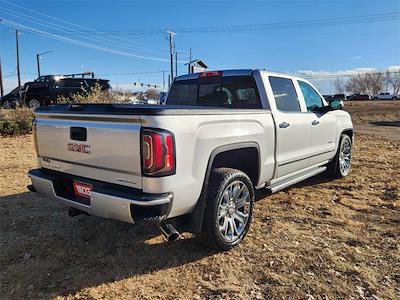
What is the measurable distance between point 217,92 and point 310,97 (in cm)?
167

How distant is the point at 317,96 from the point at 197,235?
3.62 m

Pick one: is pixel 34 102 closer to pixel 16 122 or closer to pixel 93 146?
pixel 16 122

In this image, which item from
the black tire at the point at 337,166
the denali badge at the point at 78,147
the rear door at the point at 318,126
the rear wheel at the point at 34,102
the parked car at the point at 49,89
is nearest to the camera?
the denali badge at the point at 78,147

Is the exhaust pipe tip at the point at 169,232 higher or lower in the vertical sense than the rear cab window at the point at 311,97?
lower

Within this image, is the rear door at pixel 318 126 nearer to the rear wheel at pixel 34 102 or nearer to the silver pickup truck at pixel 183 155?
the silver pickup truck at pixel 183 155

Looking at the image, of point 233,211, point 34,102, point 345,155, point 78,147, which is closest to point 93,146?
point 78,147

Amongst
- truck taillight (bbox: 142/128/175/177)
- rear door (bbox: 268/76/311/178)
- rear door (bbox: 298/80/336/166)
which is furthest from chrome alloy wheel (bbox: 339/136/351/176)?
truck taillight (bbox: 142/128/175/177)

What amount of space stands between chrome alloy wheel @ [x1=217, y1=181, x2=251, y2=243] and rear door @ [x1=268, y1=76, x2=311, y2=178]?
2.66 ft

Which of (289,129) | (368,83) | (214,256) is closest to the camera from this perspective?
(214,256)

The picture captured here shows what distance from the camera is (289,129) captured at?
4.71 meters

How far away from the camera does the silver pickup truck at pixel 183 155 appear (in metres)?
3.00

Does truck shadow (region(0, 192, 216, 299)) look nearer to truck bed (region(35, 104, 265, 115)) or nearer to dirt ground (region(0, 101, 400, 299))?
dirt ground (region(0, 101, 400, 299))

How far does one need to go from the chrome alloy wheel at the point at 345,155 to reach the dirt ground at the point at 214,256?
4.16 ft

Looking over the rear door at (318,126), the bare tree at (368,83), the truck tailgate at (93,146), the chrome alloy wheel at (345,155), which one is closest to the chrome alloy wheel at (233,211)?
the truck tailgate at (93,146)
